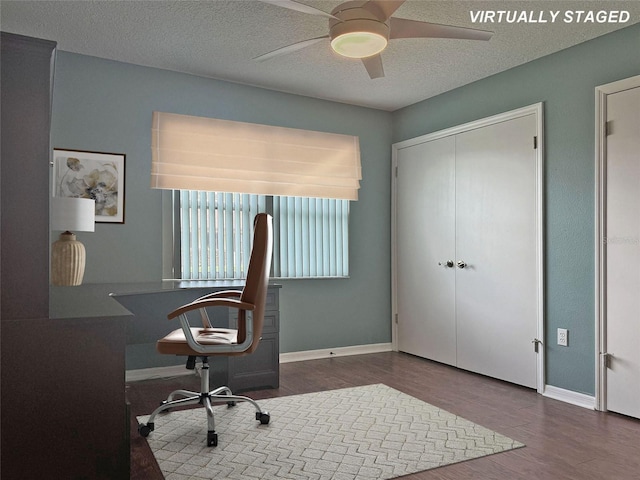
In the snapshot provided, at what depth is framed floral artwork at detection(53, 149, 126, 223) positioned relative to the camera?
12.4ft

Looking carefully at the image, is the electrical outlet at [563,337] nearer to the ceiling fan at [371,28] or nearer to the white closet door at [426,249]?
the white closet door at [426,249]

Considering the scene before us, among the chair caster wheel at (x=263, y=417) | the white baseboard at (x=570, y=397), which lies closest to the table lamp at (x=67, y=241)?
the chair caster wheel at (x=263, y=417)

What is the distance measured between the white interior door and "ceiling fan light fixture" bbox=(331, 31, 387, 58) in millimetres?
1699

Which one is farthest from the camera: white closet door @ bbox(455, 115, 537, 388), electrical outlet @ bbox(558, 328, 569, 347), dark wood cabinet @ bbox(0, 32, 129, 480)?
white closet door @ bbox(455, 115, 537, 388)

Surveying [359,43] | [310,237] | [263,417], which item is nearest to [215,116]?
[310,237]

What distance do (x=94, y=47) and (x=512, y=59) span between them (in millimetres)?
3081

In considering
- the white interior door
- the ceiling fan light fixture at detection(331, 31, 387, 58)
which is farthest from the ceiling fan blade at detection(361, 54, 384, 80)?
the white interior door

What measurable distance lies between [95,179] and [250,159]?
4.18ft

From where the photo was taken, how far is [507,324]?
4043mm

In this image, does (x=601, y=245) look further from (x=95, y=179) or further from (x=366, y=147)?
(x=95, y=179)

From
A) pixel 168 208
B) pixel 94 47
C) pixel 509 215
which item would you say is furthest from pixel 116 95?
pixel 509 215

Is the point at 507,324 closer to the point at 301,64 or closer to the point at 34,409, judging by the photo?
the point at 301,64

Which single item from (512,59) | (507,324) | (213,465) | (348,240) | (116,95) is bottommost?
(213,465)

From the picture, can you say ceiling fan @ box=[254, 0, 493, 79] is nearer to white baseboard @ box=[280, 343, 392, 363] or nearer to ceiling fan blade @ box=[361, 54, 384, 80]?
ceiling fan blade @ box=[361, 54, 384, 80]
